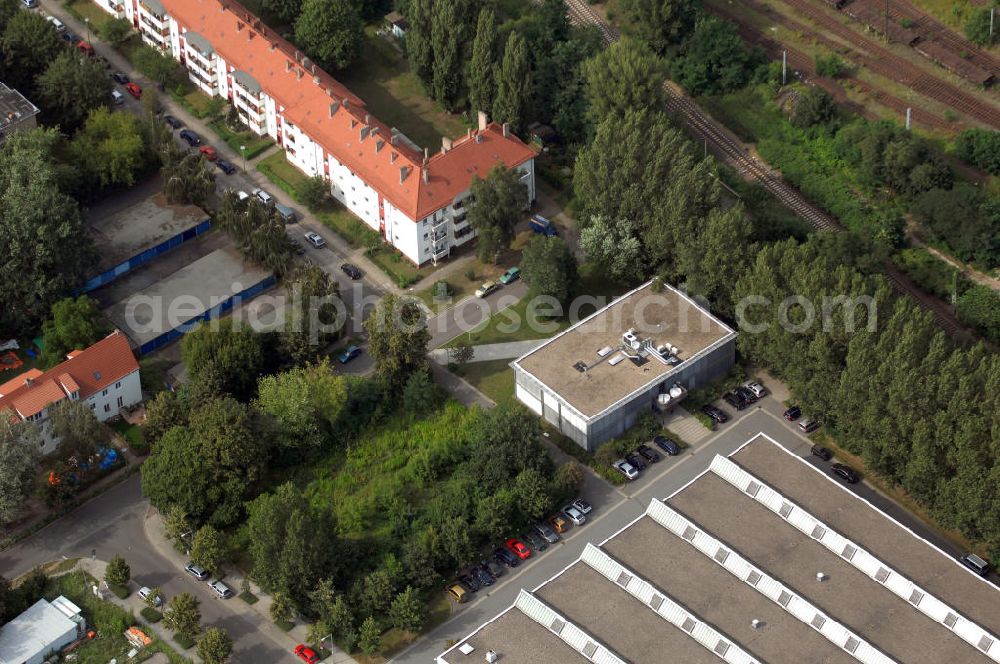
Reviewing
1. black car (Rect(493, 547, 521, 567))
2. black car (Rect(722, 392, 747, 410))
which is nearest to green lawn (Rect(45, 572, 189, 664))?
black car (Rect(493, 547, 521, 567))

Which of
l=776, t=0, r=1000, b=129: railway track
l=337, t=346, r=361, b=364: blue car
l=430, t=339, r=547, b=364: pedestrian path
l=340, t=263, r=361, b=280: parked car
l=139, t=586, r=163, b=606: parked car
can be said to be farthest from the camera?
l=776, t=0, r=1000, b=129: railway track

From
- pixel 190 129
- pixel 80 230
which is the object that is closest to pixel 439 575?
pixel 80 230

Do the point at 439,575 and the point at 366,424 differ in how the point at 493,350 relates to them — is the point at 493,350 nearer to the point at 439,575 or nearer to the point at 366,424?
the point at 366,424

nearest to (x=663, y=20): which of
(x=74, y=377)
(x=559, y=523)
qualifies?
(x=559, y=523)

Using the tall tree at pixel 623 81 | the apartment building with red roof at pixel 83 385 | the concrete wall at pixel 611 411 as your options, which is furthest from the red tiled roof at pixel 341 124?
the apartment building with red roof at pixel 83 385

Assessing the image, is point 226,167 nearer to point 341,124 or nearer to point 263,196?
point 263,196

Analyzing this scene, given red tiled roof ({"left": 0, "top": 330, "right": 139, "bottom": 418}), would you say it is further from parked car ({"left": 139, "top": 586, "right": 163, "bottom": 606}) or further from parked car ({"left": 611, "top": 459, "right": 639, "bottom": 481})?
parked car ({"left": 611, "top": 459, "right": 639, "bottom": 481})

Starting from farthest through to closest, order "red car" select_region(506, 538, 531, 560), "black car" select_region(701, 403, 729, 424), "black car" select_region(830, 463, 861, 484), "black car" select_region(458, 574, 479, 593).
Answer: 1. "black car" select_region(701, 403, 729, 424)
2. "black car" select_region(830, 463, 861, 484)
3. "red car" select_region(506, 538, 531, 560)
4. "black car" select_region(458, 574, 479, 593)

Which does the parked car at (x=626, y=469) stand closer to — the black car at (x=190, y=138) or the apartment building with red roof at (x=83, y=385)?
the apartment building with red roof at (x=83, y=385)
